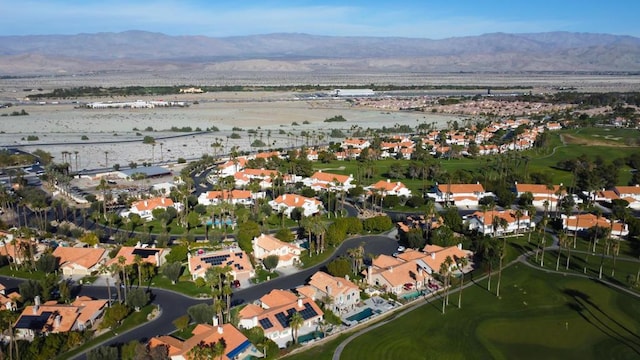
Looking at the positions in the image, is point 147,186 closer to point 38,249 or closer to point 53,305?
point 38,249

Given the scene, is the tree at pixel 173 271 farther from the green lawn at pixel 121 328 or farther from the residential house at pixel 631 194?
the residential house at pixel 631 194

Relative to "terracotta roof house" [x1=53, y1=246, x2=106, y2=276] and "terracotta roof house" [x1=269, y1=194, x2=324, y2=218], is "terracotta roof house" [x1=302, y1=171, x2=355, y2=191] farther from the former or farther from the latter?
"terracotta roof house" [x1=53, y1=246, x2=106, y2=276]

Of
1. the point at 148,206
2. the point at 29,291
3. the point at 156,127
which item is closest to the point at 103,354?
the point at 29,291

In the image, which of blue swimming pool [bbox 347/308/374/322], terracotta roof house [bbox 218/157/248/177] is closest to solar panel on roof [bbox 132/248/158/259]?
blue swimming pool [bbox 347/308/374/322]

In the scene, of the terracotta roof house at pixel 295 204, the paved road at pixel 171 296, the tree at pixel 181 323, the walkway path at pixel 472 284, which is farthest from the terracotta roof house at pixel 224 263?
the terracotta roof house at pixel 295 204

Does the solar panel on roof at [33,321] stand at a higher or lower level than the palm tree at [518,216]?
lower

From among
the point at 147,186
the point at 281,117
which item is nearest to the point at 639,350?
the point at 147,186

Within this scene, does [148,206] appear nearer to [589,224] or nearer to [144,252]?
[144,252]
